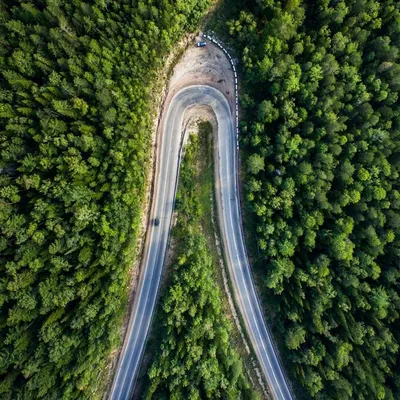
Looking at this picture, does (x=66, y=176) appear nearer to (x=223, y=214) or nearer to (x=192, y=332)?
(x=223, y=214)

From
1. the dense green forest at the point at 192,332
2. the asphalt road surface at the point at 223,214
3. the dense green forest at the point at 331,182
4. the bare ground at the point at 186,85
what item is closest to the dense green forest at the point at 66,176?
the bare ground at the point at 186,85

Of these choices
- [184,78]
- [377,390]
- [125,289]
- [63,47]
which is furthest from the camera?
[184,78]

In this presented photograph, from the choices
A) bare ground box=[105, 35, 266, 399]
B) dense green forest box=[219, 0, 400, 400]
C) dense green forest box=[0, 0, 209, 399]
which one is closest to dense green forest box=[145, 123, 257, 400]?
bare ground box=[105, 35, 266, 399]

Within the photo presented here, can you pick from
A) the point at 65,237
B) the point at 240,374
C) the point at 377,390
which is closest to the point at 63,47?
the point at 65,237

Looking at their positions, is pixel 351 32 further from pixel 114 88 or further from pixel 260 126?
pixel 114 88

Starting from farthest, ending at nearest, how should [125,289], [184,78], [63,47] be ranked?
[184,78]
[125,289]
[63,47]

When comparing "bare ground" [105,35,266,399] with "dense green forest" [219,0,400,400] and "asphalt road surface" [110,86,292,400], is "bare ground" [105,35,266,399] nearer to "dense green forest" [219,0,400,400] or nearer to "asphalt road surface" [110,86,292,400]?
"asphalt road surface" [110,86,292,400]
